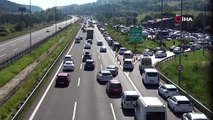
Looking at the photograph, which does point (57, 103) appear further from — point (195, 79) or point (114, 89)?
point (195, 79)

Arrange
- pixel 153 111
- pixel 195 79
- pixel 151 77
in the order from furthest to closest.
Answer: pixel 195 79
pixel 151 77
pixel 153 111

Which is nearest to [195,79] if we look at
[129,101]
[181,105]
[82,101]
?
[181,105]

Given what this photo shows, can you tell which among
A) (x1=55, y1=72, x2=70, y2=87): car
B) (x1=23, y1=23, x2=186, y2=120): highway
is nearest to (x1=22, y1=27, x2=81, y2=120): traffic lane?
(x1=23, y1=23, x2=186, y2=120): highway

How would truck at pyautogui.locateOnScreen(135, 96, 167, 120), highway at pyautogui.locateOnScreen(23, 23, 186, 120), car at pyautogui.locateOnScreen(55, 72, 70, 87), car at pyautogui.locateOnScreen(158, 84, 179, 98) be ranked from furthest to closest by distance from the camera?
car at pyautogui.locateOnScreen(55, 72, 70, 87) → car at pyautogui.locateOnScreen(158, 84, 179, 98) → highway at pyautogui.locateOnScreen(23, 23, 186, 120) → truck at pyautogui.locateOnScreen(135, 96, 167, 120)

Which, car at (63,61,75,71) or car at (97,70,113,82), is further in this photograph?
car at (63,61,75,71)

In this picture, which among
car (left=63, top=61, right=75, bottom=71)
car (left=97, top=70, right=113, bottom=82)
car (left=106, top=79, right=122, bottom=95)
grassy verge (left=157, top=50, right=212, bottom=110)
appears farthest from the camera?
car (left=63, top=61, right=75, bottom=71)

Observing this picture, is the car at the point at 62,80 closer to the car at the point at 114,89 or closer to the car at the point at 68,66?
the car at the point at 114,89

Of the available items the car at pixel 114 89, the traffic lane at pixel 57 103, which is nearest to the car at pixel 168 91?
the car at pixel 114 89

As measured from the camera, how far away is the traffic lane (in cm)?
3073

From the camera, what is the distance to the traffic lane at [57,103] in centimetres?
3073

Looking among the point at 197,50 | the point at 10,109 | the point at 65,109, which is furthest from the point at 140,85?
the point at 197,50

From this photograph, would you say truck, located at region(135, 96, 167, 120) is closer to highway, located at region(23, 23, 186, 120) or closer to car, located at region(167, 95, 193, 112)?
highway, located at region(23, 23, 186, 120)

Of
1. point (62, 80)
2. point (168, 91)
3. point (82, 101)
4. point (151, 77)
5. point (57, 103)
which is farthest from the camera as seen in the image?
point (151, 77)

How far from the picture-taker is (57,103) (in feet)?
115
